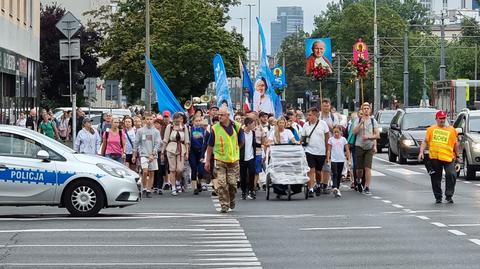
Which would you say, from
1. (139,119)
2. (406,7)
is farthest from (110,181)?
(406,7)

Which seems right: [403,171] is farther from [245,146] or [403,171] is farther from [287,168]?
[245,146]

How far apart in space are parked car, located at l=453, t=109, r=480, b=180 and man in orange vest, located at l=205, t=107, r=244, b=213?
9.84 m

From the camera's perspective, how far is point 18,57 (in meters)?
43.4

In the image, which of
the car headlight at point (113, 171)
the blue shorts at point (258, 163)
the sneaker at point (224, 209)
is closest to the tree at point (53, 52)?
the blue shorts at point (258, 163)

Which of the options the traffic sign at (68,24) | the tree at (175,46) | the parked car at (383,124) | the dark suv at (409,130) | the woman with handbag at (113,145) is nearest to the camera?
the woman with handbag at (113,145)

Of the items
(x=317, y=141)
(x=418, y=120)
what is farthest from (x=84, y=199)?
(x=418, y=120)

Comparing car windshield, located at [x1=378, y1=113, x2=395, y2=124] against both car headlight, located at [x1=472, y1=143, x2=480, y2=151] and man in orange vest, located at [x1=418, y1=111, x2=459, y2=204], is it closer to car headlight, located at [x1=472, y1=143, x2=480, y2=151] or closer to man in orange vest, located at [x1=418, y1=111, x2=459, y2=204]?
car headlight, located at [x1=472, y1=143, x2=480, y2=151]

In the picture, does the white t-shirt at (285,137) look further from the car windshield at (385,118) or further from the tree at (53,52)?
the tree at (53,52)

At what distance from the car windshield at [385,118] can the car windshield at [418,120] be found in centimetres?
988

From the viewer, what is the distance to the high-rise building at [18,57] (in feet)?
133

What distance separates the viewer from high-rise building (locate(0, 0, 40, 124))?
4062cm

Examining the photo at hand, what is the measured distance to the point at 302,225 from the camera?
685 inches

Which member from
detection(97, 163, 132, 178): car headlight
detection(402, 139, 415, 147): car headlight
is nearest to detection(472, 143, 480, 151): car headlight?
detection(402, 139, 415, 147): car headlight

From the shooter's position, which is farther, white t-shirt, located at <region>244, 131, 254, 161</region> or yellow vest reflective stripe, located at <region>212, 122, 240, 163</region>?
white t-shirt, located at <region>244, 131, 254, 161</region>
